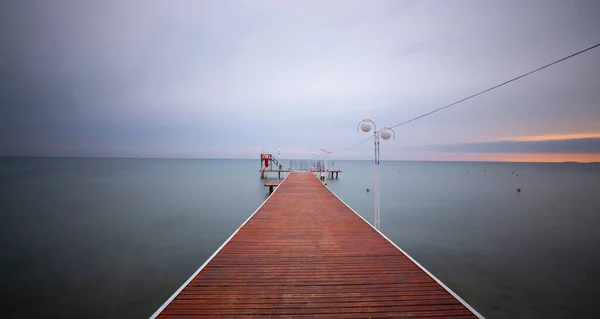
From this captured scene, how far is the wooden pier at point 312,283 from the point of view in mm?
3059

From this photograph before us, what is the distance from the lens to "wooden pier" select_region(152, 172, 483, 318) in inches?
120

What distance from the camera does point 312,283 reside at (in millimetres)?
3709

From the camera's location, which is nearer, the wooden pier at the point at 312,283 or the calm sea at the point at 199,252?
the wooden pier at the point at 312,283

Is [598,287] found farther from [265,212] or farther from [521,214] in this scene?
[521,214]

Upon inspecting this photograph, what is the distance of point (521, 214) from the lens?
16141 mm

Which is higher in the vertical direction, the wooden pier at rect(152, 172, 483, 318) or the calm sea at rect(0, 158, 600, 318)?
the wooden pier at rect(152, 172, 483, 318)

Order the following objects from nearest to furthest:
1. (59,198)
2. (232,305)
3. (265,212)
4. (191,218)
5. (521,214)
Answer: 1. (232,305)
2. (265,212)
3. (191,218)
4. (521,214)
5. (59,198)

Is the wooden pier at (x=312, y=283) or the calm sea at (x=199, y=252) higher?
the wooden pier at (x=312, y=283)

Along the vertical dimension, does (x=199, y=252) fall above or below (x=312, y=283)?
below

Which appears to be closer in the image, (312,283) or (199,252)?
(312,283)

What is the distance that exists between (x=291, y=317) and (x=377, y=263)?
2199 mm

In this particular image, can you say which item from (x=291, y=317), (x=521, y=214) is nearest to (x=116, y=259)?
(x=291, y=317)

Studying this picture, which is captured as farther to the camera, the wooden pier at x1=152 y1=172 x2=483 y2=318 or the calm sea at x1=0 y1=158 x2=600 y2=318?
the calm sea at x1=0 y1=158 x2=600 y2=318

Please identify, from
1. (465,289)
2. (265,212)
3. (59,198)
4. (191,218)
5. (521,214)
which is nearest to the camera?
(465,289)
